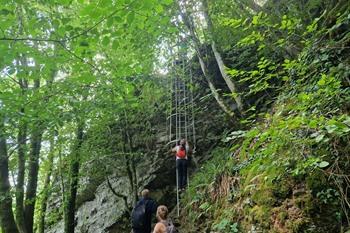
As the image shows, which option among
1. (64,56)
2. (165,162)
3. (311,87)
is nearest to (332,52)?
(311,87)

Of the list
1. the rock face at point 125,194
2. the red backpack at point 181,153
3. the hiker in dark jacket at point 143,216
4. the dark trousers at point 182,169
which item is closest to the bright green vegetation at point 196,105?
the rock face at point 125,194

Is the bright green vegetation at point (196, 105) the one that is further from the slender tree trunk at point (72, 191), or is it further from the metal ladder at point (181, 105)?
the metal ladder at point (181, 105)

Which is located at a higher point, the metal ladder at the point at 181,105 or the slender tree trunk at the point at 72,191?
the metal ladder at the point at 181,105

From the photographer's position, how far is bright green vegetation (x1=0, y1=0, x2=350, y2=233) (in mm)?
4621

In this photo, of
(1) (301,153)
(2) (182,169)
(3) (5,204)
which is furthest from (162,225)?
(2) (182,169)

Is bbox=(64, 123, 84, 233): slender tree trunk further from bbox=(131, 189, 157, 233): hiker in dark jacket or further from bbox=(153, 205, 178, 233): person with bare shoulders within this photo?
bbox=(153, 205, 178, 233): person with bare shoulders

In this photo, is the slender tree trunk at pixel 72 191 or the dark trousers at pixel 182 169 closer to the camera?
the dark trousers at pixel 182 169

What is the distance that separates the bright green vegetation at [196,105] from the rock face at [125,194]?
0.18 m

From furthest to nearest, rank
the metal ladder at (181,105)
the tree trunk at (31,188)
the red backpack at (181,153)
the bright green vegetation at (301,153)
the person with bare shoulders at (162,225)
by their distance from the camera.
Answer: the metal ladder at (181,105) → the red backpack at (181,153) → the tree trunk at (31,188) → the person with bare shoulders at (162,225) → the bright green vegetation at (301,153)

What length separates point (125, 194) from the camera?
1202 centimetres

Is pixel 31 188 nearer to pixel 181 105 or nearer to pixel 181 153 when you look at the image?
pixel 181 153

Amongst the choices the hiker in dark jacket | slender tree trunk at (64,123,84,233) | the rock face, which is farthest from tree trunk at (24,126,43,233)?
the hiker in dark jacket

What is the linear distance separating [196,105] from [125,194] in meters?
4.54

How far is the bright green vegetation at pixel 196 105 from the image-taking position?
4621 millimetres
